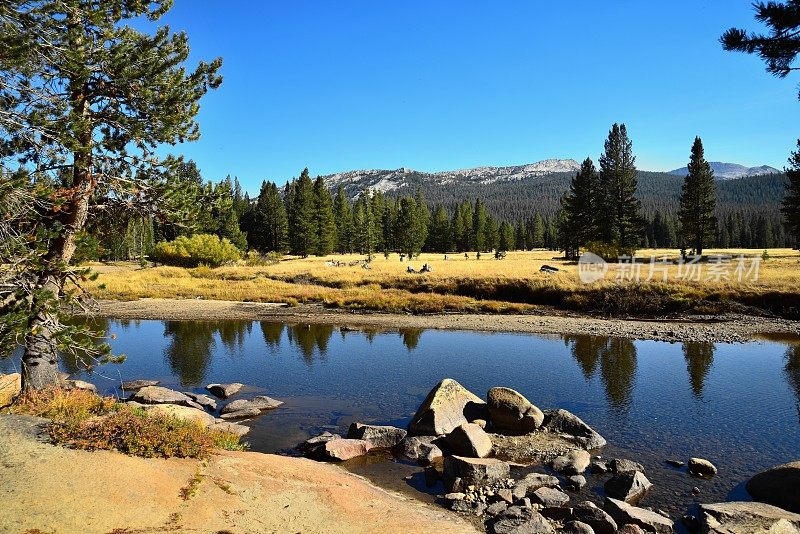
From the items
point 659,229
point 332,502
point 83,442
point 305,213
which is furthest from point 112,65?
point 659,229

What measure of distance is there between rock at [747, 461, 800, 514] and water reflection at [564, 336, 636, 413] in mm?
6992

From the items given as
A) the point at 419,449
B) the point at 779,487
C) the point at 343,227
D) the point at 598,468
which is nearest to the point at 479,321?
the point at 419,449

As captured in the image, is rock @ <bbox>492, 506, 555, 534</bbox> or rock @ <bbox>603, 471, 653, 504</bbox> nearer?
rock @ <bbox>492, 506, 555, 534</bbox>

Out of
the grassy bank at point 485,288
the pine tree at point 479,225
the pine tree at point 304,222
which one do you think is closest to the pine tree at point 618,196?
the grassy bank at point 485,288

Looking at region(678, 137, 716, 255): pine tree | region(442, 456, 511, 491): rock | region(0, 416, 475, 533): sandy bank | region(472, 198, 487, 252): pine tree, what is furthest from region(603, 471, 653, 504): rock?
region(472, 198, 487, 252): pine tree

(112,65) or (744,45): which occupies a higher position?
(112,65)

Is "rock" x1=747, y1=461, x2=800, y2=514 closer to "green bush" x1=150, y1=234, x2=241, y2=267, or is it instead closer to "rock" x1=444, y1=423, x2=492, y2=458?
"rock" x1=444, y1=423, x2=492, y2=458

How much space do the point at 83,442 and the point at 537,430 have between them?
13149 millimetres

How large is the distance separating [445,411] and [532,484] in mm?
4762

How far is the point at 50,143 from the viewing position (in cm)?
1102

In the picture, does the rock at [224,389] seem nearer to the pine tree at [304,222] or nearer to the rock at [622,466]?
the rock at [622,466]

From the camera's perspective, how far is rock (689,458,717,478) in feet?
43.5

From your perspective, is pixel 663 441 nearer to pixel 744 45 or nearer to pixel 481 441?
pixel 481 441

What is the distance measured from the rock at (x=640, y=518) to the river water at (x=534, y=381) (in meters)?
1.24
